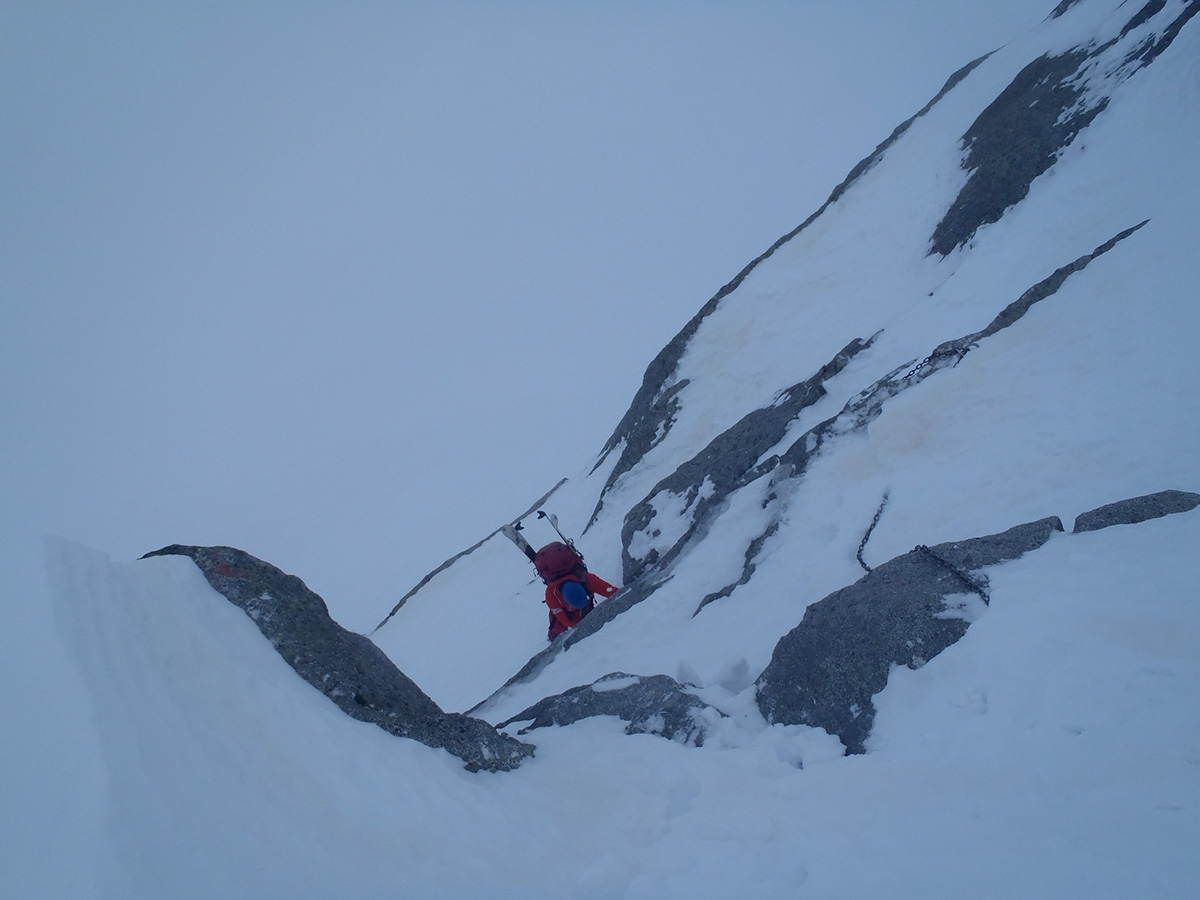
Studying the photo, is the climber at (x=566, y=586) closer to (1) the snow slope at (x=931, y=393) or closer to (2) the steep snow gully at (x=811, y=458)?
(2) the steep snow gully at (x=811, y=458)

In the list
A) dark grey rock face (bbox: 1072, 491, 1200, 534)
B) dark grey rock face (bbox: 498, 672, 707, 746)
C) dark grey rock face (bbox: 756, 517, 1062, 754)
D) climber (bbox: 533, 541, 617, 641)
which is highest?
climber (bbox: 533, 541, 617, 641)

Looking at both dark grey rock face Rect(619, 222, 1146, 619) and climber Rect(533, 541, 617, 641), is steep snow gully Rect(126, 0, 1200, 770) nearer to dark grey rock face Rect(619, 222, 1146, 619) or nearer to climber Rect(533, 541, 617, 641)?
dark grey rock face Rect(619, 222, 1146, 619)

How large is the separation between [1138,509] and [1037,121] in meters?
11.0

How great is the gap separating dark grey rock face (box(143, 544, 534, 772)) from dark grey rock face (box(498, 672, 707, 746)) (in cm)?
117

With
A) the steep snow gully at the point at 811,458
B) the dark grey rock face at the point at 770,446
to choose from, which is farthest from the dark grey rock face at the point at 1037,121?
the dark grey rock face at the point at 770,446

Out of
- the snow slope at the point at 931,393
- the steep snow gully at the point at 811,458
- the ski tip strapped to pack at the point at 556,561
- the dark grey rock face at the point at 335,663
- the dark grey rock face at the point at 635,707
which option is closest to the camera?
the dark grey rock face at the point at 335,663

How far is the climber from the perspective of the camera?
35.2ft

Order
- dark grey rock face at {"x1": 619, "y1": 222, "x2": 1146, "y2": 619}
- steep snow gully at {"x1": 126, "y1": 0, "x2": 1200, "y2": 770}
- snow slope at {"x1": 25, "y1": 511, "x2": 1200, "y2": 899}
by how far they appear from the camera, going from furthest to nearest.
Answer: dark grey rock face at {"x1": 619, "y1": 222, "x2": 1146, "y2": 619}, steep snow gully at {"x1": 126, "y1": 0, "x2": 1200, "y2": 770}, snow slope at {"x1": 25, "y1": 511, "x2": 1200, "y2": 899}

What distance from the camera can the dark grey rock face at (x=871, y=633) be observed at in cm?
478

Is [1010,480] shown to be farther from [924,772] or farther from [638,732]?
[638,732]

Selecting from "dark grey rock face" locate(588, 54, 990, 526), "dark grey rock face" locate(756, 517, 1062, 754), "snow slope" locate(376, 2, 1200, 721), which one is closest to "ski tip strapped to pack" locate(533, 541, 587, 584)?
"snow slope" locate(376, 2, 1200, 721)

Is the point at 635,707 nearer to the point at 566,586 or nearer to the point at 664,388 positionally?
the point at 566,586

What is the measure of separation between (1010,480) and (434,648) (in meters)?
12.8

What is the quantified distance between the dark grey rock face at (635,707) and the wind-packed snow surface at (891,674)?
139 millimetres
